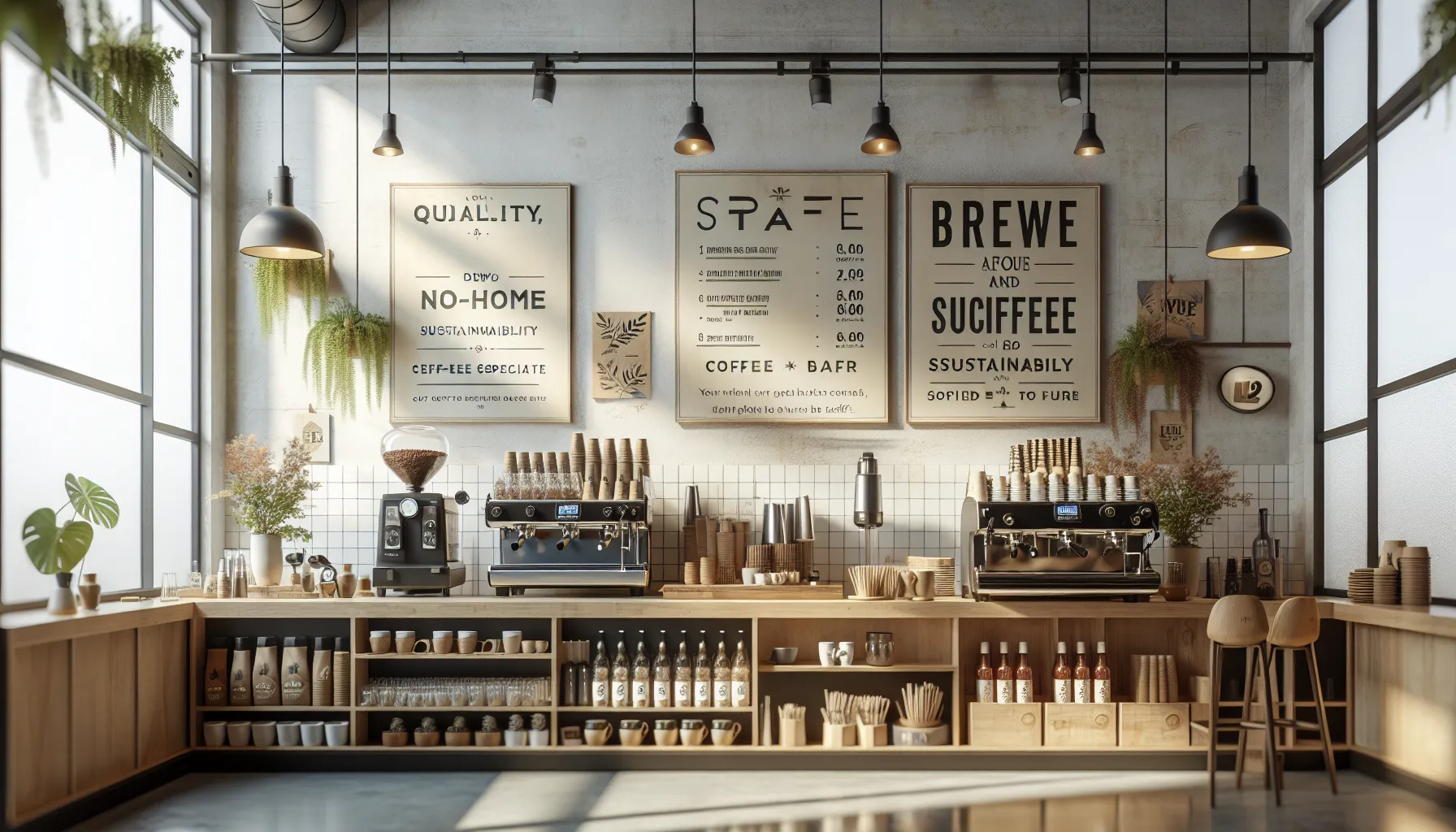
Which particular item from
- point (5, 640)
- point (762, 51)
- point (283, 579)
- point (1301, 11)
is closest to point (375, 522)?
point (283, 579)

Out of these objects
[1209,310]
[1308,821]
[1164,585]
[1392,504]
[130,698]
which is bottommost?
[1308,821]

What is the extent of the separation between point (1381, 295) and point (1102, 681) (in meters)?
2.38

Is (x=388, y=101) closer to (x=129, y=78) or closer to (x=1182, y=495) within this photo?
(x=129, y=78)

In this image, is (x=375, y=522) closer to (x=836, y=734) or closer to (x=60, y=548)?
(x=60, y=548)

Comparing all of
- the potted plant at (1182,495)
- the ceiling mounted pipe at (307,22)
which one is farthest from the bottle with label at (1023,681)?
the ceiling mounted pipe at (307,22)

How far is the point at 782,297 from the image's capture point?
6578 millimetres

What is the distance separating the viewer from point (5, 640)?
13.0 feet

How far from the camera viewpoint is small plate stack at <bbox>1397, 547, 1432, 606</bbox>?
5.11m

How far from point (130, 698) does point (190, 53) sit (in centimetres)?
361

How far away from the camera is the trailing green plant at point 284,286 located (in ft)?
21.4

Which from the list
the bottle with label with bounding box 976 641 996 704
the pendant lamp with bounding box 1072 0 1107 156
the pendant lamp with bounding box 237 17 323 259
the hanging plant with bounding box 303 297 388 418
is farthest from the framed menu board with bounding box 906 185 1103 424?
the pendant lamp with bounding box 237 17 323 259

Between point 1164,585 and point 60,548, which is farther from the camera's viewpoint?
point 1164,585

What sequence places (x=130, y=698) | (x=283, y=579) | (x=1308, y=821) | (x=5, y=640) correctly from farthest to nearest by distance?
(x=283, y=579) < (x=130, y=698) < (x=1308, y=821) < (x=5, y=640)

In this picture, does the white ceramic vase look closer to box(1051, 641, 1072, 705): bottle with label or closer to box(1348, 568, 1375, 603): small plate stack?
box(1051, 641, 1072, 705): bottle with label
